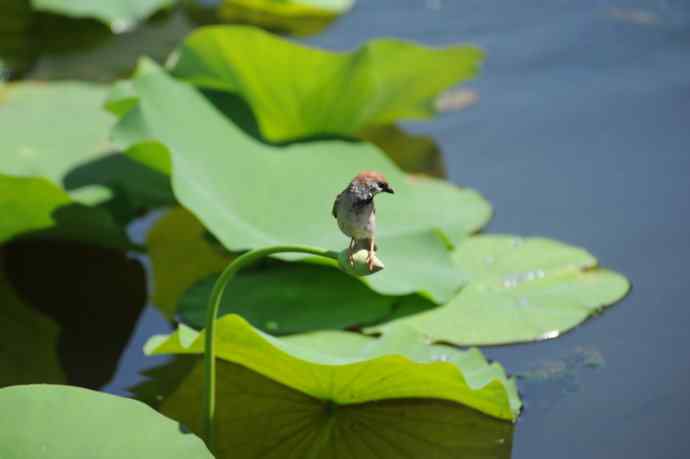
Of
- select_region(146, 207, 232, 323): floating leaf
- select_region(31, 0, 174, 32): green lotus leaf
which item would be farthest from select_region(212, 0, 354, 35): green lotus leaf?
select_region(146, 207, 232, 323): floating leaf

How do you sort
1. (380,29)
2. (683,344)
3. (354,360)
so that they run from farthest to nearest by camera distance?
(380,29), (683,344), (354,360)

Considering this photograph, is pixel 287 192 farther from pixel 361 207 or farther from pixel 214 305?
pixel 361 207

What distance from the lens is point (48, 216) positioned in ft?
5.85

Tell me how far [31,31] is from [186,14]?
1.46 feet

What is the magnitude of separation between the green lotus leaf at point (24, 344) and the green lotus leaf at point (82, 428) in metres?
0.47

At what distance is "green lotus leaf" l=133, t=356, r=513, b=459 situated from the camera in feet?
4.73

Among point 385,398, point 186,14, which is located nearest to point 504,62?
point 186,14

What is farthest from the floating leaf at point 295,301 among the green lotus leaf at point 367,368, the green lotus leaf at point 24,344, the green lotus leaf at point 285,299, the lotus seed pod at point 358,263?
the lotus seed pod at point 358,263

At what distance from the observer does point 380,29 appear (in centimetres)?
299

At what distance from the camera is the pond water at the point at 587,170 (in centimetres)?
153

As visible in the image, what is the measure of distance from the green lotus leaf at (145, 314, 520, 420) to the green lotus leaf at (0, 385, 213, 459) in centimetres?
17

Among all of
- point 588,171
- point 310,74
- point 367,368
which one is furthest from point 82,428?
point 588,171

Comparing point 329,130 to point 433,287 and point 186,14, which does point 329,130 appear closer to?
point 433,287

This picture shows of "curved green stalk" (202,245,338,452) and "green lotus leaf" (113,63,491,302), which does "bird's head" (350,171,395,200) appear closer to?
"curved green stalk" (202,245,338,452)
